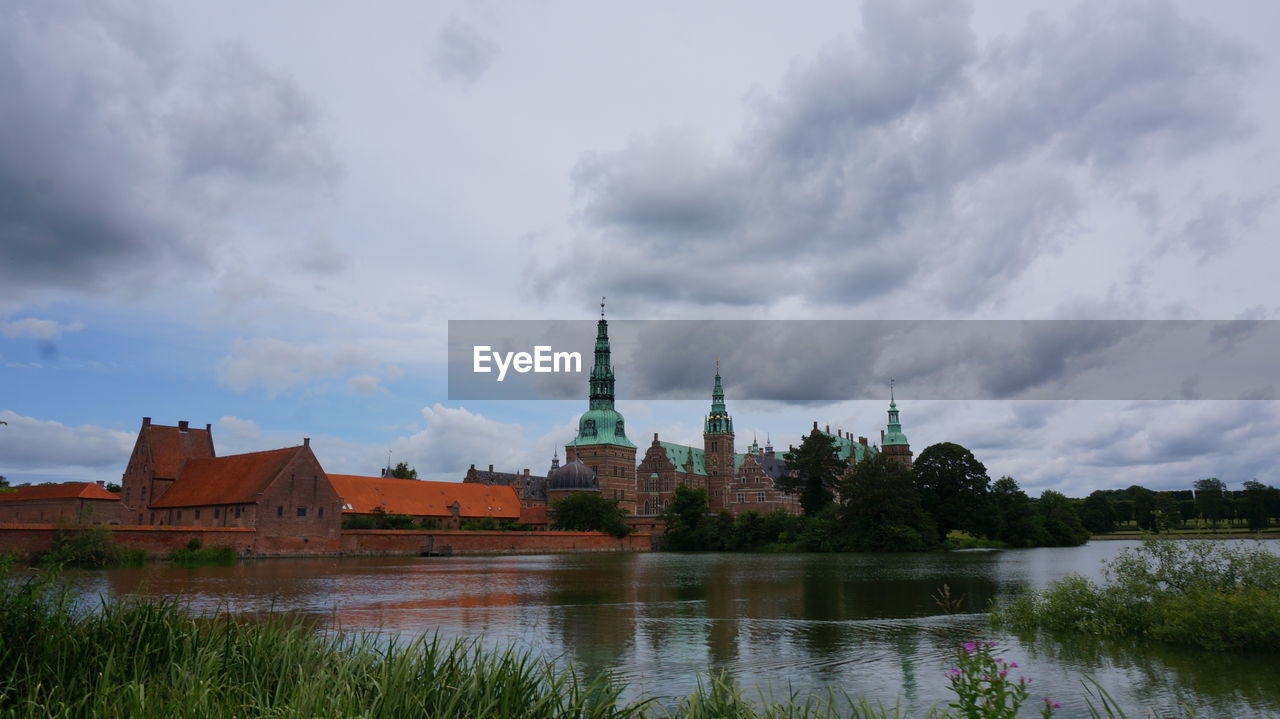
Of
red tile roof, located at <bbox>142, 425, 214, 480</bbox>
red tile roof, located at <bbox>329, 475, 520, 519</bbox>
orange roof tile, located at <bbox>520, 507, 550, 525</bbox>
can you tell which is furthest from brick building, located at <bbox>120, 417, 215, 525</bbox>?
orange roof tile, located at <bbox>520, 507, 550, 525</bbox>

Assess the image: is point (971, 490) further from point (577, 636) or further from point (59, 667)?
point (59, 667)

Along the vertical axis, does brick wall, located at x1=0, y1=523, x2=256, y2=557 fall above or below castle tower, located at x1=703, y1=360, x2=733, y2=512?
below

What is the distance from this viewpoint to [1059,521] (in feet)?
249

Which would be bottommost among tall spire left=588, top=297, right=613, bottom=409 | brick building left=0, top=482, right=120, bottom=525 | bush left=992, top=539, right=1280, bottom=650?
bush left=992, top=539, right=1280, bottom=650

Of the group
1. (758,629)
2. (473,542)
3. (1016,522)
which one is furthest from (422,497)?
(758,629)

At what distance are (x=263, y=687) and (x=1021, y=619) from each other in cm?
1409

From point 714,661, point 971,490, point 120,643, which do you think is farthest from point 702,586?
point 971,490

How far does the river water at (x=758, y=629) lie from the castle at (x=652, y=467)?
72793 mm

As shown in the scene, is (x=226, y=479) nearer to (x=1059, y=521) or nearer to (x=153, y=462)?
(x=153, y=462)

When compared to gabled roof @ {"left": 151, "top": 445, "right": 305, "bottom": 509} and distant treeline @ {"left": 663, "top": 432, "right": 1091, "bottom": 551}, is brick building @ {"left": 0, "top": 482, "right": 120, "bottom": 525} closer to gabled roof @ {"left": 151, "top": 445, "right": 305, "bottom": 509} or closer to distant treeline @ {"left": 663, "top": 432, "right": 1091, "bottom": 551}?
gabled roof @ {"left": 151, "top": 445, "right": 305, "bottom": 509}

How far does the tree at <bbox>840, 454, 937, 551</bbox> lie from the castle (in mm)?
41054

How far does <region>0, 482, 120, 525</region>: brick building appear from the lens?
5428 centimetres

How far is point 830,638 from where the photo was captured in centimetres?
1594

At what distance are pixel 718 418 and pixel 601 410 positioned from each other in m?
17.6
